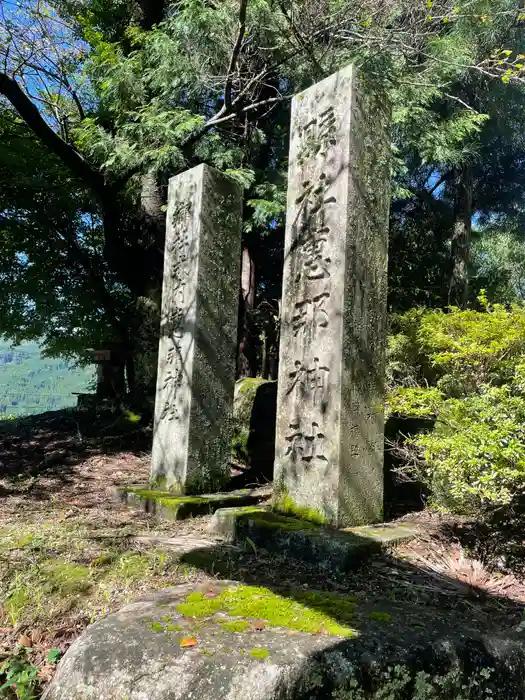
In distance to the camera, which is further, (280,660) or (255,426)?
(255,426)

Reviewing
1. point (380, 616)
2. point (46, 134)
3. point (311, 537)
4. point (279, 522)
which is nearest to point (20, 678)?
point (380, 616)

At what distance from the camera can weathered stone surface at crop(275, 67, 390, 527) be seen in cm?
417

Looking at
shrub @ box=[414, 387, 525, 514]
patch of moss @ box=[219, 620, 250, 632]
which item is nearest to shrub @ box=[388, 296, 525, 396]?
shrub @ box=[414, 387, 525, 514]

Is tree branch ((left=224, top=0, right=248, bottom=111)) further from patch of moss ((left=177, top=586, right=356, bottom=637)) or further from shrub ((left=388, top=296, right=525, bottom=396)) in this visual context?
patch of moss ((left=177, top=586, right=356, bottom=637))

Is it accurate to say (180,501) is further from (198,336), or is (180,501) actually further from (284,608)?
(284,608)

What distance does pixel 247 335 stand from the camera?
10.8 m

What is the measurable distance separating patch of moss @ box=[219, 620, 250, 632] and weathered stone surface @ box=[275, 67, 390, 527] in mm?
1974

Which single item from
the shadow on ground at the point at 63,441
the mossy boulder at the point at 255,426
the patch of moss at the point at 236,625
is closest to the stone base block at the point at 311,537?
the patch of moss at the point at 236,625

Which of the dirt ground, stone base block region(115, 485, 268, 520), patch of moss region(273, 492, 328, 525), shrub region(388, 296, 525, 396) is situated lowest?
the dirt ground

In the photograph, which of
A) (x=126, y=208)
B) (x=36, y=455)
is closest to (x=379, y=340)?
(x=36, y=455)

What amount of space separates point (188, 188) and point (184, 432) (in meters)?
2.72

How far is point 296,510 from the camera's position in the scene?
4.32 metres

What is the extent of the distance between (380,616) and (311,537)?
A: 1.57 meters

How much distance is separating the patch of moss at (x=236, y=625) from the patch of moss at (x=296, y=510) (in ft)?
6.57
